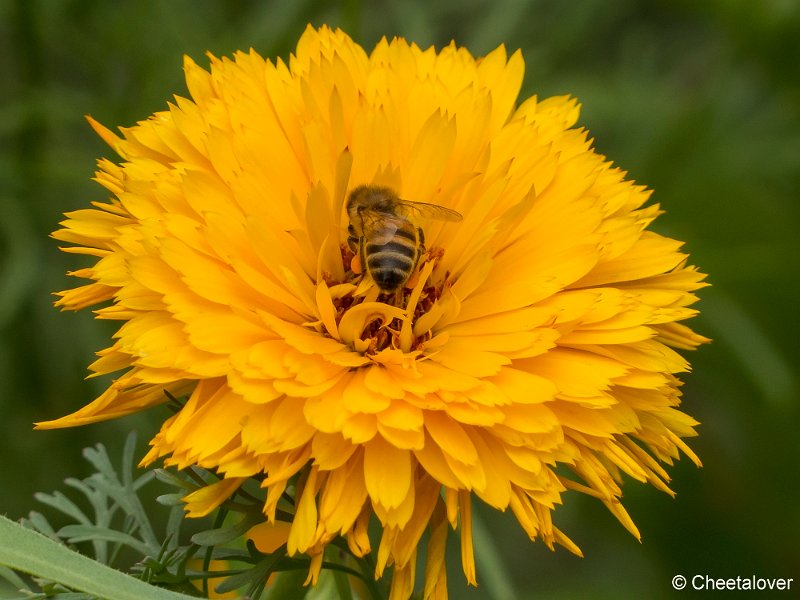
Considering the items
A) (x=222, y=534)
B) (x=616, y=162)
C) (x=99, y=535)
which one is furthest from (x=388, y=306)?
(x=616, y=162)

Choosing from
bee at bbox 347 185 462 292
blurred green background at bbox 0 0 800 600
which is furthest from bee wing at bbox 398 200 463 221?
blurred green background at bbox 0 0 800 600

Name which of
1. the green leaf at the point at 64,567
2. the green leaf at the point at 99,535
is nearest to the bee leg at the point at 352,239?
the green leaf at the point at 99,535

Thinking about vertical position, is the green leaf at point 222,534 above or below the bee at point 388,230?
below

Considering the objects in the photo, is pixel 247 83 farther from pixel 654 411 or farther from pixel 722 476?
pixel 722 476

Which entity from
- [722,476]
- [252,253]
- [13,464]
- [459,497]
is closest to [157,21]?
[13,464]

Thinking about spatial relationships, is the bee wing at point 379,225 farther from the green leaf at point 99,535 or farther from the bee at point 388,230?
the green leaf at point 99,535

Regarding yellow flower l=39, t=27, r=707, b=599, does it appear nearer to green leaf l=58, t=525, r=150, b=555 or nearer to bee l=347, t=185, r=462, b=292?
bee l=347, t=185, r=462, b=292
